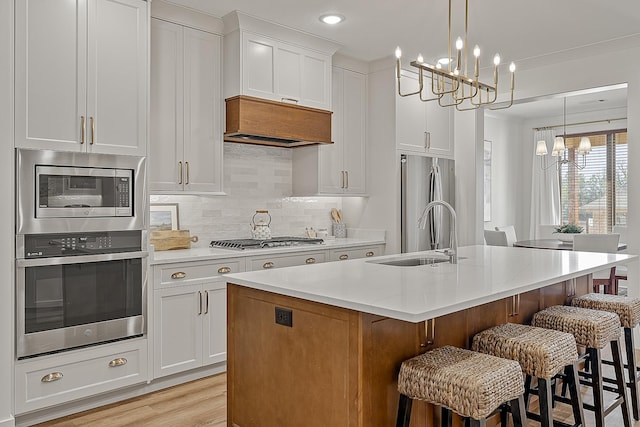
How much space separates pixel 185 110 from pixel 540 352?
2839 millimetres

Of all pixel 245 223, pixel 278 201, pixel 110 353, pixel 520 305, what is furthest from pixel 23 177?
pixel 520 305

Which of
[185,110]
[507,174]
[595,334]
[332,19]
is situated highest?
[332,19]

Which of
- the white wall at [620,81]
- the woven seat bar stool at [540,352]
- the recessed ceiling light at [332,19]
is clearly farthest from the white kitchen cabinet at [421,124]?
the woven seat bar stool at [540,352]

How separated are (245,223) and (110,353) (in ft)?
5.57

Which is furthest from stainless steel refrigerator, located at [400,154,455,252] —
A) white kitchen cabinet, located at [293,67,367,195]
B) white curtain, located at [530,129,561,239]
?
white curtain, located at [530,129,561,239]

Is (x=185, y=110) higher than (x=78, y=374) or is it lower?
higher

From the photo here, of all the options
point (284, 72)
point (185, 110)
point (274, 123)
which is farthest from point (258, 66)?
point (185, 110)

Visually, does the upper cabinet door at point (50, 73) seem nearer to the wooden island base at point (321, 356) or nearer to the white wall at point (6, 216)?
the white wall at point (6, 216)

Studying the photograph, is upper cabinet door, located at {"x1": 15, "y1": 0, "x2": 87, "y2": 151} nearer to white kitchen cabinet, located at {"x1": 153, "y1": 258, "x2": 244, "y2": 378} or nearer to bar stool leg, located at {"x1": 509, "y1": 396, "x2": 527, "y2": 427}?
white kitchen cabinet, located at {"x1": 153, "y1": 258, "x2": 244, "y2": 378}

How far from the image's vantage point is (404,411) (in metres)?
1.91

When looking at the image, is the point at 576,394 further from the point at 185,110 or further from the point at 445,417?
the point at 185,110

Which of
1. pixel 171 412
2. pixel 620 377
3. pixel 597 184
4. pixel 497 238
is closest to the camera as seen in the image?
Result: pixel 620 377

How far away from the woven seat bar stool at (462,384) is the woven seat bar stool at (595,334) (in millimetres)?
842

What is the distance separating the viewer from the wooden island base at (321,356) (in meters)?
1.88
